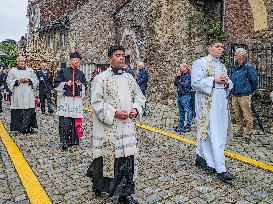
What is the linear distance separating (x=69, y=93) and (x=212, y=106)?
11.1ft

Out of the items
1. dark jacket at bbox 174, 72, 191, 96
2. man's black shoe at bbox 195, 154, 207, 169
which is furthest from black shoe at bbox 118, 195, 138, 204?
dark jacket at bbox 174, 72, 191, 96

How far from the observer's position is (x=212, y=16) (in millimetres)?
16188

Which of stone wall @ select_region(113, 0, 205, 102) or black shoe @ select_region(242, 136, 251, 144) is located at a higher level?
stone wall @ select_region(113, 0, 205, 102)

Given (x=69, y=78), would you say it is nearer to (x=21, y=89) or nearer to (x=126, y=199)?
(x=21, y=89)

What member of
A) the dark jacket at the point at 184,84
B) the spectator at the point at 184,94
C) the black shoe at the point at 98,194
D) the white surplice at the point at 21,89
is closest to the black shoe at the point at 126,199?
the black shoe at the point at 98,194

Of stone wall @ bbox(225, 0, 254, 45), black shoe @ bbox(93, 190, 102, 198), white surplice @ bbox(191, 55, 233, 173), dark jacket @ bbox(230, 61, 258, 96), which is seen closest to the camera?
black shoe @ bbox(93, 190, 102, 198)

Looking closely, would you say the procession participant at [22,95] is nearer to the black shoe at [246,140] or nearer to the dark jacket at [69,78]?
the dark jacket at [69,78]

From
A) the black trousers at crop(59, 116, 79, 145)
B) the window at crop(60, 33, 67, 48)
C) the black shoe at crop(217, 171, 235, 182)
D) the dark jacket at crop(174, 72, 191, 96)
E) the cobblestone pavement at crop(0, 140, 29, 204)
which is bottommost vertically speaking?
the cobblestone pavement at crop(0, 140, 29, 204)

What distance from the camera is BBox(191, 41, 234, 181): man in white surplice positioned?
5.26m

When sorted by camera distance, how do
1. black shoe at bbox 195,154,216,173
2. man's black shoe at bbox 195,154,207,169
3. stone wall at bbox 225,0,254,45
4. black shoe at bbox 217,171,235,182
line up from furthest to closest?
stone wall at bbox 225,0,254,45, man's black shoe at bbox 195,154,207,169, black shoe at bbox 195,154,216,173, black shoe at bbox 217,171,235,182

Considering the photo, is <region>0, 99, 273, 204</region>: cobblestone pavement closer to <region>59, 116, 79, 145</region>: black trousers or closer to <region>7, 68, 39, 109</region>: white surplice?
<region>59, 116, 79, 145</region>: black trousers

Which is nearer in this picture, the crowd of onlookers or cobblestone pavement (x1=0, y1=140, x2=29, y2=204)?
cobblestone pavement (x1=0, y1=140, x2=29, y2=204)

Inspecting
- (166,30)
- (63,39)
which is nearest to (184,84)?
(166,30)

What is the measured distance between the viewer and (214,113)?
17.4ft
